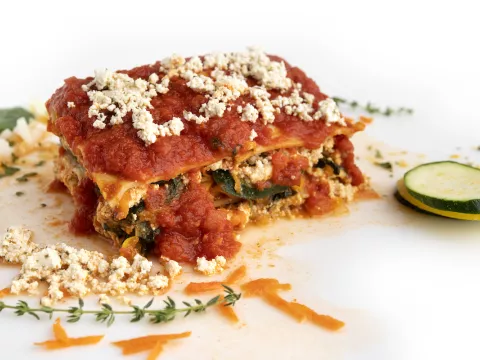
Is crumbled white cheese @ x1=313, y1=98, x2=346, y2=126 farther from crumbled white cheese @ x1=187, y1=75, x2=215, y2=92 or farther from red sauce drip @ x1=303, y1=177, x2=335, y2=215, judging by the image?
crumbled white cheese @ x1=187, y1=75, x2=215, y2=92

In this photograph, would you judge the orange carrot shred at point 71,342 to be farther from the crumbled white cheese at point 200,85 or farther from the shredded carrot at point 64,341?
the crumbled white cheese at point 200,85

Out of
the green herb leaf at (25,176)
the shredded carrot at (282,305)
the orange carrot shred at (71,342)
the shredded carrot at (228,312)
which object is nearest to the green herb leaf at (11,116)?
the green herb leaf at (25,176)

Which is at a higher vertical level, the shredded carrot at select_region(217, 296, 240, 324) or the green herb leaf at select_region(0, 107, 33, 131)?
the green herb leaf at select_region(0, 107, 33, 131)

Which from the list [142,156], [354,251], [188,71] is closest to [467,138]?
[354,251]

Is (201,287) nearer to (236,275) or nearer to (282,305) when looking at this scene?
(236,275)

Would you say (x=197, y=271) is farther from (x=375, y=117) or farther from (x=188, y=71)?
(x=375, y=117)

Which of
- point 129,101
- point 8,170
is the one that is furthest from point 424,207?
point 8,170

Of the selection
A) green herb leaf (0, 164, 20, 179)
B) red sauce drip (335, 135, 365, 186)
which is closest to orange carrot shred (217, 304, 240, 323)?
red sauce drip (335, 135, 365, 186)
